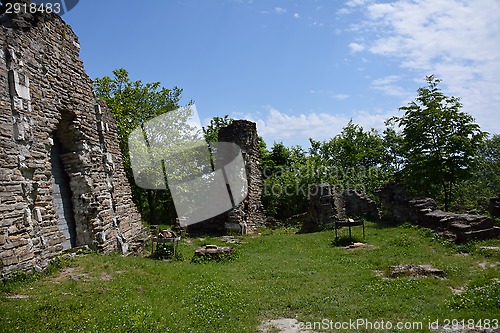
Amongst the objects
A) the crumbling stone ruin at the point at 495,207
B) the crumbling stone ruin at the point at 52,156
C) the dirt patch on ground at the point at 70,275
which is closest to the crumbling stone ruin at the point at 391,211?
the crumbling stone ruin at the point at 495,207

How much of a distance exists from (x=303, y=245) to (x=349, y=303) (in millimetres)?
7851

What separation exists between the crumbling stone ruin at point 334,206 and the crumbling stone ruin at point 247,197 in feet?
10.9

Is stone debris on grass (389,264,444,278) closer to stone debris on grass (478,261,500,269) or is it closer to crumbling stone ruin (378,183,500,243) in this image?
stone debris on grass (478,261,500,269)

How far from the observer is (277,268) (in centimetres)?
1062

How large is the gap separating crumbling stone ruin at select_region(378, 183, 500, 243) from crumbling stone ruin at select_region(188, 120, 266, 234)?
24.3ft

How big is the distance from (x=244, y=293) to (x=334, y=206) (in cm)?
1276

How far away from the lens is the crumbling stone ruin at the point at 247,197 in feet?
65.1

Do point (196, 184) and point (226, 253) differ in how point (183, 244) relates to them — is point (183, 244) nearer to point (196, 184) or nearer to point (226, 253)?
point (226, 253)

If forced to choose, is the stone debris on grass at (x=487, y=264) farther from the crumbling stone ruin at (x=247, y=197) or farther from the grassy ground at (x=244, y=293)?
the crumbling stone ruin at (x=247, y=197)

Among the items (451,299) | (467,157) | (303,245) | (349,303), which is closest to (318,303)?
(349,303)

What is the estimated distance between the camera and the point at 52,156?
11203 millimetres

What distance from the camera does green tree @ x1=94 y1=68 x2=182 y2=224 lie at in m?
25.2

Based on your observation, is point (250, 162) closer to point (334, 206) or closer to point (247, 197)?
point (247, 197)

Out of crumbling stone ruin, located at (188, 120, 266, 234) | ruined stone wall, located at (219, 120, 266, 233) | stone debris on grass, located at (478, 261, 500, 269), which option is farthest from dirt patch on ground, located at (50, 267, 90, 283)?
ruined stone wall, located at (219, 120, 266, 233)
